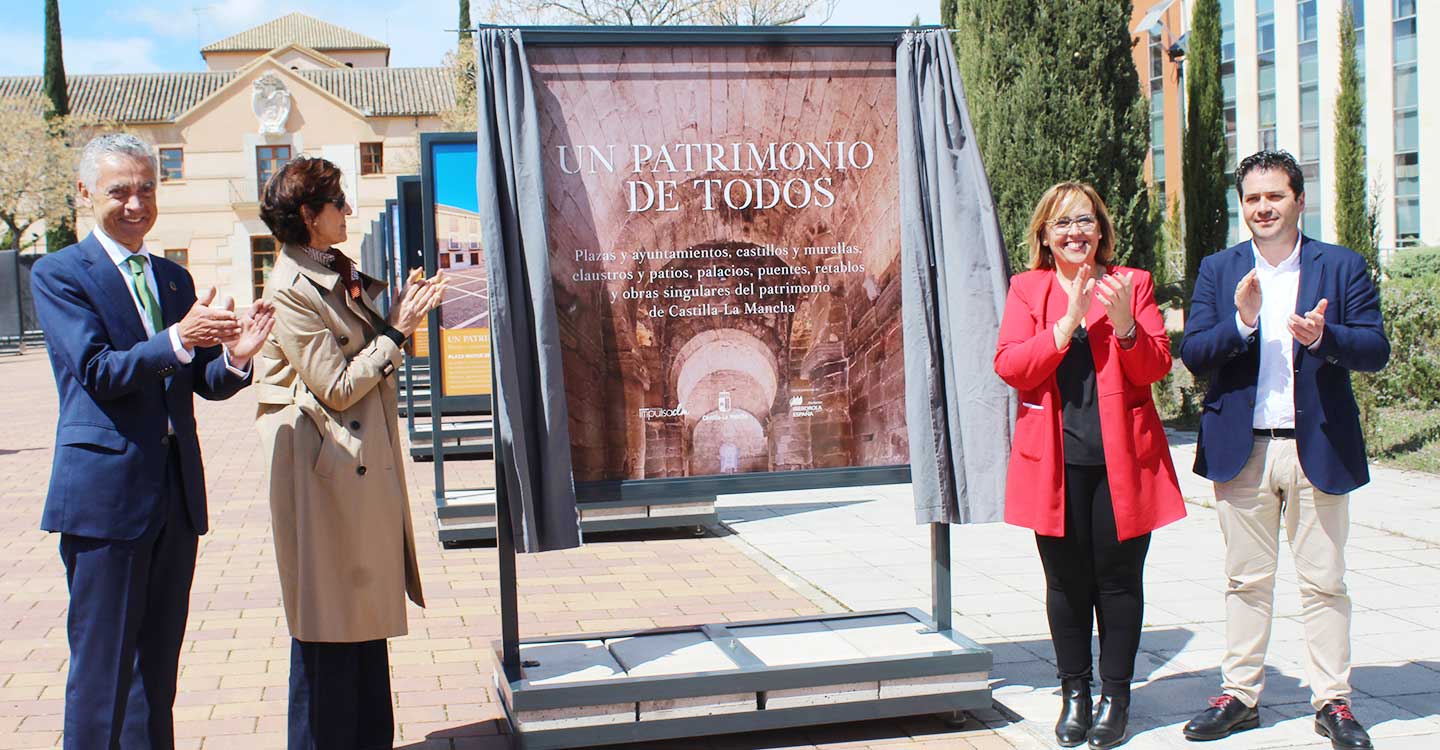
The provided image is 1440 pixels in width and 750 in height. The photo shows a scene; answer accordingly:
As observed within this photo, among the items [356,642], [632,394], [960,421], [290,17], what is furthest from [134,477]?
[290,17]

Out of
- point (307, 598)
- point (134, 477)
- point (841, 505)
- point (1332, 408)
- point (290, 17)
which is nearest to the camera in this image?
point (134, 477)

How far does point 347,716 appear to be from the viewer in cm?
416

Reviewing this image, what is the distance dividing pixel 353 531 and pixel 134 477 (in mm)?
652

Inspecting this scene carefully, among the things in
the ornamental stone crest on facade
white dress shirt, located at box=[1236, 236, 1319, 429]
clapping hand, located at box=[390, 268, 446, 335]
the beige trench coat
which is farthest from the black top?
the ornamental stone crest on facade

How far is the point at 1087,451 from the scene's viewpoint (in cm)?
439

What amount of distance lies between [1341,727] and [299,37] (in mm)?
90401

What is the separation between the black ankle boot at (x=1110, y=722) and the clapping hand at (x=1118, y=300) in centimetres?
124

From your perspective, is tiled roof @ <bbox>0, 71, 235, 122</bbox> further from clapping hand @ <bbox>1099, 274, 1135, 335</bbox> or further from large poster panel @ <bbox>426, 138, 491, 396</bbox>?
clapping hand @ <bbox>1099, 274, 1135, 335</bbox>

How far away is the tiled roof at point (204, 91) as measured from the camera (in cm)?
6288

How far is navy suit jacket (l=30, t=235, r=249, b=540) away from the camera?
11.9 ft

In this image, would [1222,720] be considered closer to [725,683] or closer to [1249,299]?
[1249,299]

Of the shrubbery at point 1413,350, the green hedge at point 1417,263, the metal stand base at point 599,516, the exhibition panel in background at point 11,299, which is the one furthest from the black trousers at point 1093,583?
the exhibition panel in background at point 11,299

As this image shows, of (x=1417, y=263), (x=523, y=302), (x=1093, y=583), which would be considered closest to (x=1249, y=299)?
(x=1093, y=583)

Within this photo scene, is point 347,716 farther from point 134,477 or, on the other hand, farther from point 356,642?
point 134,477
